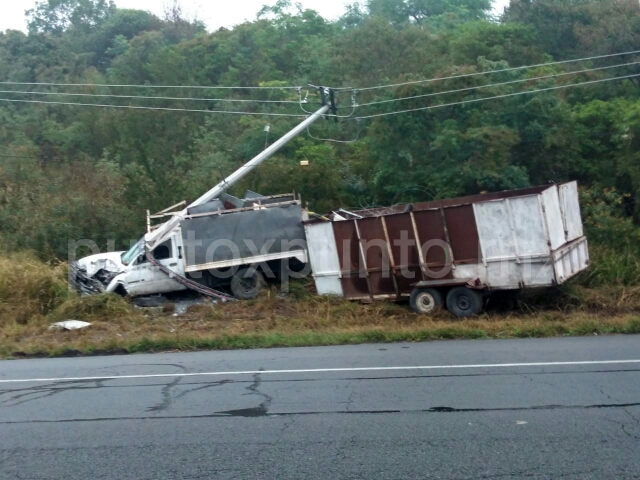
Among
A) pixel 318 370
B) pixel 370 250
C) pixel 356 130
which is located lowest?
pixel 318 370

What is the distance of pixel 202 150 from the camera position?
31.0 metres

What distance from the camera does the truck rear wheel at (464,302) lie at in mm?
15758

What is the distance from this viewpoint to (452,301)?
16.0 metres

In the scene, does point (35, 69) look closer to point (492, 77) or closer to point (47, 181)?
point (47, 181)

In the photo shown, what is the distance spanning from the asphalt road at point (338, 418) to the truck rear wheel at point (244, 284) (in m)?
8.17

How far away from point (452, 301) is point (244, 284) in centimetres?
580

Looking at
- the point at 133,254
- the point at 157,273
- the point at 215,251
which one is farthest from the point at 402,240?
the point at 133,254

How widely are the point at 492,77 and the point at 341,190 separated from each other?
5818 mm

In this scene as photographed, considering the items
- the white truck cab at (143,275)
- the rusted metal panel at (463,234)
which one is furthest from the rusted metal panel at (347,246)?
the white truck cab at (143,275)

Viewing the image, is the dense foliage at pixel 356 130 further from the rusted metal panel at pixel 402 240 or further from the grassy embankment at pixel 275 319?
the rusted metal panel at pixel 402 240

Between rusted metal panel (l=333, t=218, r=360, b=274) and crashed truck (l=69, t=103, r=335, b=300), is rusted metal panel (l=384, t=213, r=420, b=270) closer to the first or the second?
rusted metal panel (l=333, t=218, r=360, b=274)

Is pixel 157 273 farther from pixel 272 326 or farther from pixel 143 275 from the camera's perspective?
pixel 272 326

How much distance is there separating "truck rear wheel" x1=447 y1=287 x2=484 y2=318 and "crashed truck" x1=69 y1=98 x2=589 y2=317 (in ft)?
0.07

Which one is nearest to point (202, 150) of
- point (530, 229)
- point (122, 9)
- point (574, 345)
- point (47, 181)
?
point (47, 181)
